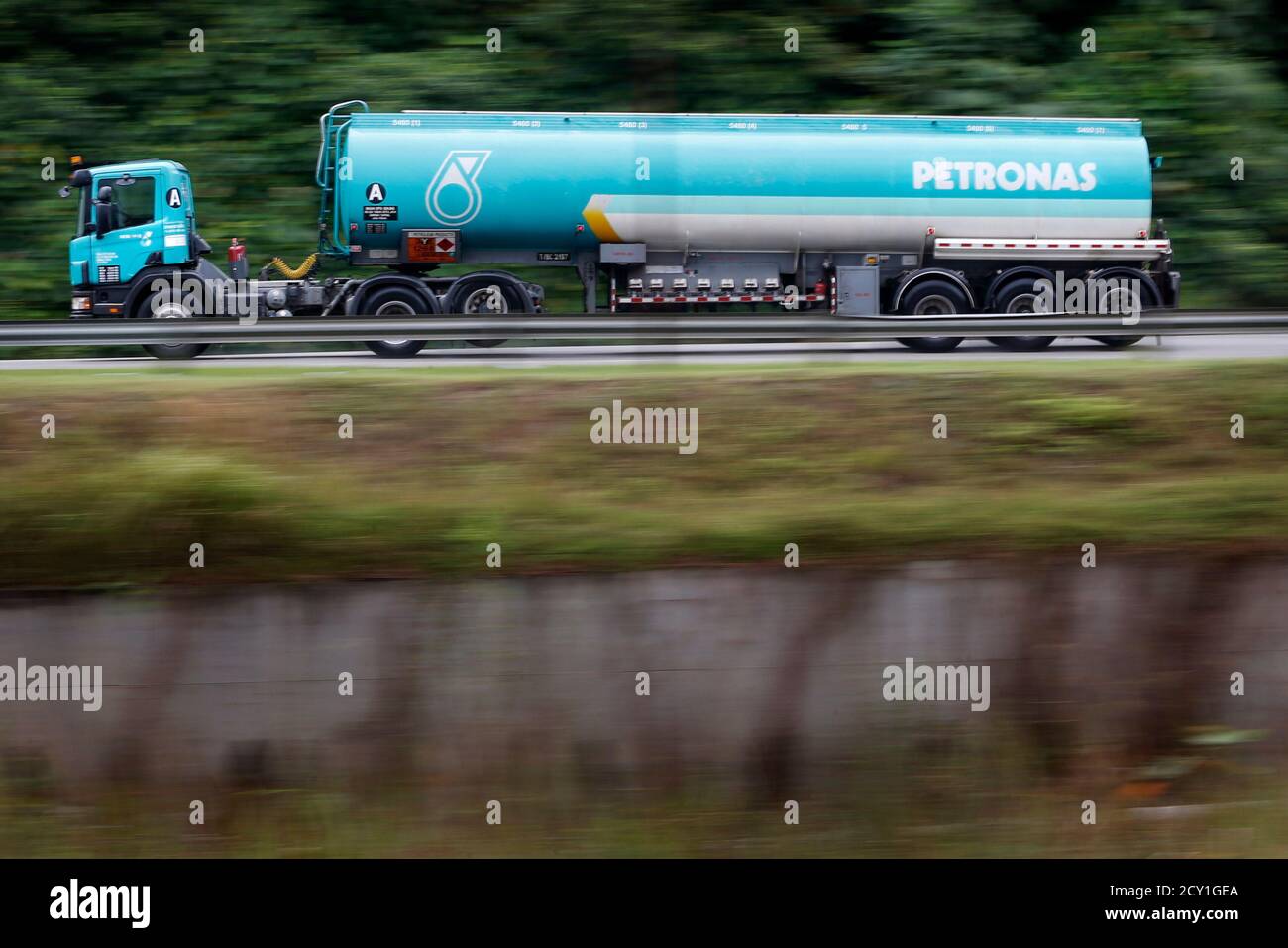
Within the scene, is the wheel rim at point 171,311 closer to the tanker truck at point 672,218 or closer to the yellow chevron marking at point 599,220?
the tanker truck at point 672,218

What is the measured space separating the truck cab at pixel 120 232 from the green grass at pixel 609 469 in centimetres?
767

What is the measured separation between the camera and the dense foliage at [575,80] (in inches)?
791

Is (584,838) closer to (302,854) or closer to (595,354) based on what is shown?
(302,854)

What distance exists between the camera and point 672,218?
17156 mm

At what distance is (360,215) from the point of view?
17031mm

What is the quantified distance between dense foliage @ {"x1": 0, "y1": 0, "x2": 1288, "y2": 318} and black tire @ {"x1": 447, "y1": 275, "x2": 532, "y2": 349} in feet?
12.1

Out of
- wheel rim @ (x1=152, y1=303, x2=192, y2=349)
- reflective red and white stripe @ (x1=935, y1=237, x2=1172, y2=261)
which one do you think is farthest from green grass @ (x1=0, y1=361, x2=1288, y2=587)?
reflective red and white stripe @ (x1=935, y1=237, x2=1172, y2=261)

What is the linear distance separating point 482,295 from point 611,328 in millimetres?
7296

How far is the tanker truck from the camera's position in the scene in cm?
→ 1680

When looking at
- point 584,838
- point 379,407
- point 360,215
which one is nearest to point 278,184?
point 360,215
